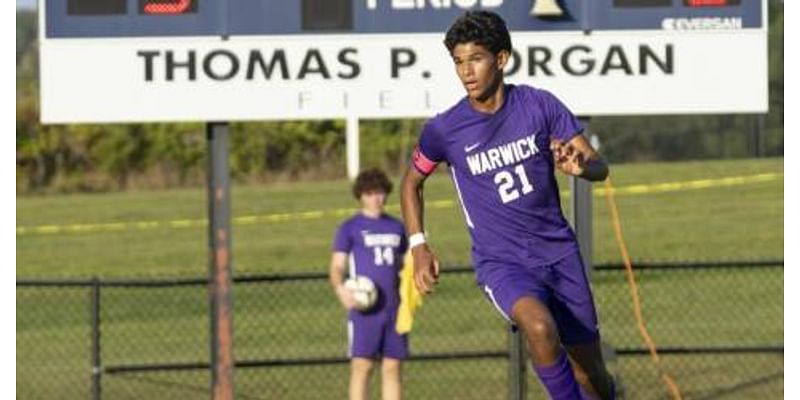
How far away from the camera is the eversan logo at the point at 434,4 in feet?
45.0

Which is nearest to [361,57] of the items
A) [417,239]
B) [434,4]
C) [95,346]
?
[434,4]

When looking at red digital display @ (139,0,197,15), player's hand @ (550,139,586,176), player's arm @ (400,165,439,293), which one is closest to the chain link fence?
red digital display @ (139,0,197,15)

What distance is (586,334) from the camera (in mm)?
10820

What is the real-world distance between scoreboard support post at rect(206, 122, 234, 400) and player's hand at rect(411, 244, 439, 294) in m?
3.87

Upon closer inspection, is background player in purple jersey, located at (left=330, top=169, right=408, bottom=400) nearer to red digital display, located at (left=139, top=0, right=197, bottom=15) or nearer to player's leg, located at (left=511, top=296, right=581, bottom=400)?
red digital display, located at (left=139, top=0, right=197, bottom=15)

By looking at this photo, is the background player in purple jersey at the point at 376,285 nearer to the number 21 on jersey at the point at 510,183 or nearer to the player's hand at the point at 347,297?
the player's hand at the point at 347,297

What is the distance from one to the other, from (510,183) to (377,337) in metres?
4.60

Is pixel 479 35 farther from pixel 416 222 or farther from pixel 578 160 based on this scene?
pixel 416 222

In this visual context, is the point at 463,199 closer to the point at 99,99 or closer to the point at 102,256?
the point at 99,99

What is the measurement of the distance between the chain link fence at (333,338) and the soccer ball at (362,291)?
1586 millimetres

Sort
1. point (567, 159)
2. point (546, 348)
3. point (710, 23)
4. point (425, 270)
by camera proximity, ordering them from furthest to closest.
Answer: point (710, 23) → point (425, 270) → point (546, 348) → point (567, 159)

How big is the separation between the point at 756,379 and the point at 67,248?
801 inches

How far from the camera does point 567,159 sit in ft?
31.9

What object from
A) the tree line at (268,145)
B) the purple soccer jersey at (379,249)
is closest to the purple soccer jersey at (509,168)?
the purple soccer jersey at (379,249)
